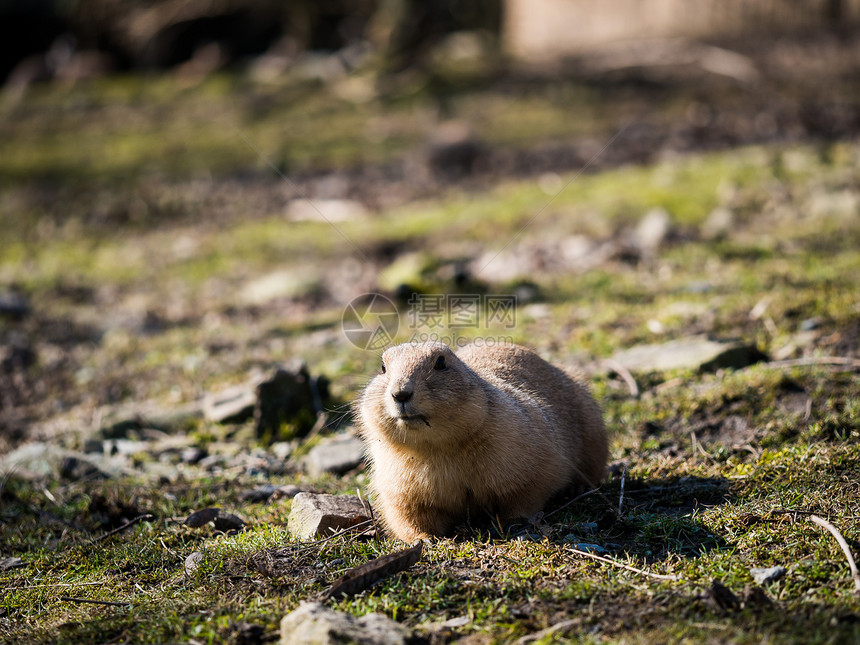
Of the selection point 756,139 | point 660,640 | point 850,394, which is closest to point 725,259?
point 850,394

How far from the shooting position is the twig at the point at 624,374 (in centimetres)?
568

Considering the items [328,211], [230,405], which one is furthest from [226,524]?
[328,211]

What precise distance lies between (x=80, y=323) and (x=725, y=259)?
667cm

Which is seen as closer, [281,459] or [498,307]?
[281,459]

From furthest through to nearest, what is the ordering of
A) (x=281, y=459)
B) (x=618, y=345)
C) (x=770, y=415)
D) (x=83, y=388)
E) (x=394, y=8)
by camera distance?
(x=394, y=8), (x=83, y=388), (x=618, y=345), (x=281, y=459), (x=770, y=415)

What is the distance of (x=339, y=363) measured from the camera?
7.07 meters

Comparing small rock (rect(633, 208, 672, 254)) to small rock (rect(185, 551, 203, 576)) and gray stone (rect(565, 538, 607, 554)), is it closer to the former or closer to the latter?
gray stone (rect(565, 538, 607, 554))

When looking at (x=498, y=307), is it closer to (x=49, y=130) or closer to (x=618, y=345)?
(x=618, y=345)

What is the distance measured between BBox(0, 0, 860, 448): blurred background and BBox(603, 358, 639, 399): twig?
0.29 meters

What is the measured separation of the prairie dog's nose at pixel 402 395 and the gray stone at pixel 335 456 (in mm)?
1542

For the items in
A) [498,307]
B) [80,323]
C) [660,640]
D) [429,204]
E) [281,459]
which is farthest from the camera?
[429,204]

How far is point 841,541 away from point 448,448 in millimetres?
1721

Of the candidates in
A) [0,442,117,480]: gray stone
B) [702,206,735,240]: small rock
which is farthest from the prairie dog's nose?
[702,206,735,240]: small rock

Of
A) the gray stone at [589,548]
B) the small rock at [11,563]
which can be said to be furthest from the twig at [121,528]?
the gray stone at [589,548]
